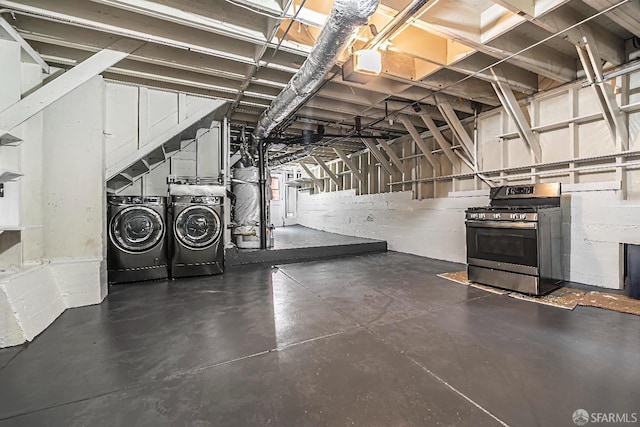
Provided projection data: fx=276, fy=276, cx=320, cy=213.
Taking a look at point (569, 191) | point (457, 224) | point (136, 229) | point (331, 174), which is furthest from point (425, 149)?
point (136, 229)

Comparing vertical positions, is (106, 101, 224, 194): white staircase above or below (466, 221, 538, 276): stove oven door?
above

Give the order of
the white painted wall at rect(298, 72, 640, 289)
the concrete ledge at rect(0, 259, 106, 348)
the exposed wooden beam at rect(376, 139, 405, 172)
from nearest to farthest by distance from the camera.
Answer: the concrete ledge at rect(0, 259, 106, 348)
the white painted wall at rect(298, 72, 640, 289)
the exposed wooden beam at rect(376, 139, 405, 172)

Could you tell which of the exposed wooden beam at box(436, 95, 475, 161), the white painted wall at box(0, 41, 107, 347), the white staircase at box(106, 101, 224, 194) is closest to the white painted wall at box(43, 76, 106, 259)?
the white painted wall at box(0, 41, 107, 347)

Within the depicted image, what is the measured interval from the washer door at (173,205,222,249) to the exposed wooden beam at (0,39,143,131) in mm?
1849

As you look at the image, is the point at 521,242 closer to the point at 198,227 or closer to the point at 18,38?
the point at 198,227

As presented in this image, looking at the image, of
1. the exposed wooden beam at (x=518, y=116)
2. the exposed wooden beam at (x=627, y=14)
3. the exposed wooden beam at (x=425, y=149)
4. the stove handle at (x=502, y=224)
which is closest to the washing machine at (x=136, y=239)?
the stove handle at (x=502, y=224)

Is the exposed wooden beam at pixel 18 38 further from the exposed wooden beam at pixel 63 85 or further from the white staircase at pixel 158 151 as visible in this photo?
the white staircase at pixel 158 151

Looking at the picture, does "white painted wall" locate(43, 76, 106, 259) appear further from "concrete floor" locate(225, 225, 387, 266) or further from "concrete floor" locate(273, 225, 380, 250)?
"concrete floor" locate(273, 225, 380, 250)

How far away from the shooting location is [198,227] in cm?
407

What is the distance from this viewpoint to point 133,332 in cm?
229

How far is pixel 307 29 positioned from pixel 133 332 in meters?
3.30

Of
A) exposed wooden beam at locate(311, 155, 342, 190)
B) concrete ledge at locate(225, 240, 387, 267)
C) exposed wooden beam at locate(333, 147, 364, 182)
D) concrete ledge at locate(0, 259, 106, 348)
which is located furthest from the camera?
exposed wooden beam at locate(311, 155, 342, 190)

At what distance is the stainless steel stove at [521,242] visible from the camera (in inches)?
120

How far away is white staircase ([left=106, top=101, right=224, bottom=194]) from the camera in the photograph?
3.38m
